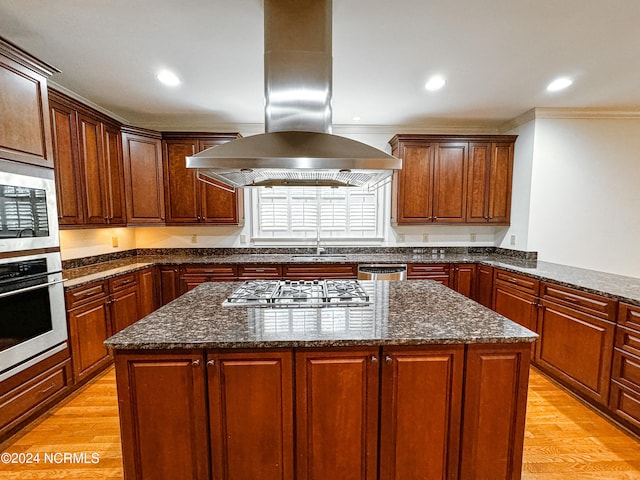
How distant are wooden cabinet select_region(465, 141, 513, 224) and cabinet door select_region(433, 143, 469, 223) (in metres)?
0.09

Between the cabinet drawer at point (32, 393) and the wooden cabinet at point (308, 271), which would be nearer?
the cabinet drawer at point (32, 393)

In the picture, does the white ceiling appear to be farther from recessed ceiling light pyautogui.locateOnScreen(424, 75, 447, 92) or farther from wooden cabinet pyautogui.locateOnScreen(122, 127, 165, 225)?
wooden cabinet pyautogui.locateOnScreen(122, 127, 165, 225)

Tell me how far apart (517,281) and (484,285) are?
53 centimetres

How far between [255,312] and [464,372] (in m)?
1.08

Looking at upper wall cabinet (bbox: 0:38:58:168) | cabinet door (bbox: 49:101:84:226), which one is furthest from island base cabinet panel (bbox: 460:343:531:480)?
cabinet door (bbox: 49:101:84:226)

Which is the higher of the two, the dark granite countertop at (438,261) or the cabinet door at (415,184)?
the cabinet door at (415,184)

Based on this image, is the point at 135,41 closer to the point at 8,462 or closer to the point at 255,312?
the point at 255,312

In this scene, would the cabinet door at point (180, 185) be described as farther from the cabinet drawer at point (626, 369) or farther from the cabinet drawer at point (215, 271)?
the cabinet drawer at point (626, 369)

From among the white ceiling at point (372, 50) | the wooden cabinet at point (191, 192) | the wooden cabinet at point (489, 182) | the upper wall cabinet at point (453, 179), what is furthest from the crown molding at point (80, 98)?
the wooden cabinet at point (489, 182)

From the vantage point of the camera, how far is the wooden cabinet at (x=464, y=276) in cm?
343

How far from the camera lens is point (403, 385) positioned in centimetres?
129

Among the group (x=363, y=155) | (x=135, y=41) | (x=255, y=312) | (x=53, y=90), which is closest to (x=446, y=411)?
(x=255, y=312)

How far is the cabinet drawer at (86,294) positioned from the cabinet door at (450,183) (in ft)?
12.2

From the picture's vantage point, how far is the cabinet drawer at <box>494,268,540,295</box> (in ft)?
8.52
